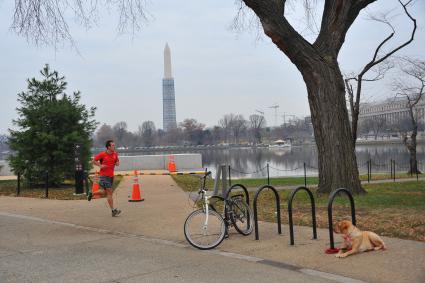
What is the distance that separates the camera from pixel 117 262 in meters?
7.14

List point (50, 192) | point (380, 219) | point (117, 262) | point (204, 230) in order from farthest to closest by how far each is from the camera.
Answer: point (50, 192), point (380, 219), point (204, 230), point (117, 262)

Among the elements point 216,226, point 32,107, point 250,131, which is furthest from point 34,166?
point 250,131

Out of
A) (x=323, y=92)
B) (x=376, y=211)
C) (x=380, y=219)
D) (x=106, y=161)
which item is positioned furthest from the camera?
(x=323, y=92)

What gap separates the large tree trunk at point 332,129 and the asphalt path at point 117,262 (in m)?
6.60

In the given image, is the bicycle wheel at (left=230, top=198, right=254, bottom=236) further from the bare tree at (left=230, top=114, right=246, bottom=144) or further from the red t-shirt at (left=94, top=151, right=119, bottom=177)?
the bare tree at (left=230, top=114, right=246, bottom=144)

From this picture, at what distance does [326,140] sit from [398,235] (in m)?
Answer: 6.02

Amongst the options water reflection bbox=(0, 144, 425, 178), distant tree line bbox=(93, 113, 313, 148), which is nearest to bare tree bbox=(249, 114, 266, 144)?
distant tree line bbox=(93, 113, 313, 148)

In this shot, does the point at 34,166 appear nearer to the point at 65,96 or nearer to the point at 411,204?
the point at 65,96

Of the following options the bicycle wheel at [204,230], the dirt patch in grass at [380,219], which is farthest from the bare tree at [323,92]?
the bicycle wheel at [204,230]

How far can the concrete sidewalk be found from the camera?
6234 millimetres

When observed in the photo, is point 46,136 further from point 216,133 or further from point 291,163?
point 216,133

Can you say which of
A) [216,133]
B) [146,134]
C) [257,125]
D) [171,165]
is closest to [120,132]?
[146,134]

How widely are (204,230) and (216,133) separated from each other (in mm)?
131934

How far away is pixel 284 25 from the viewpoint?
44.7ft
